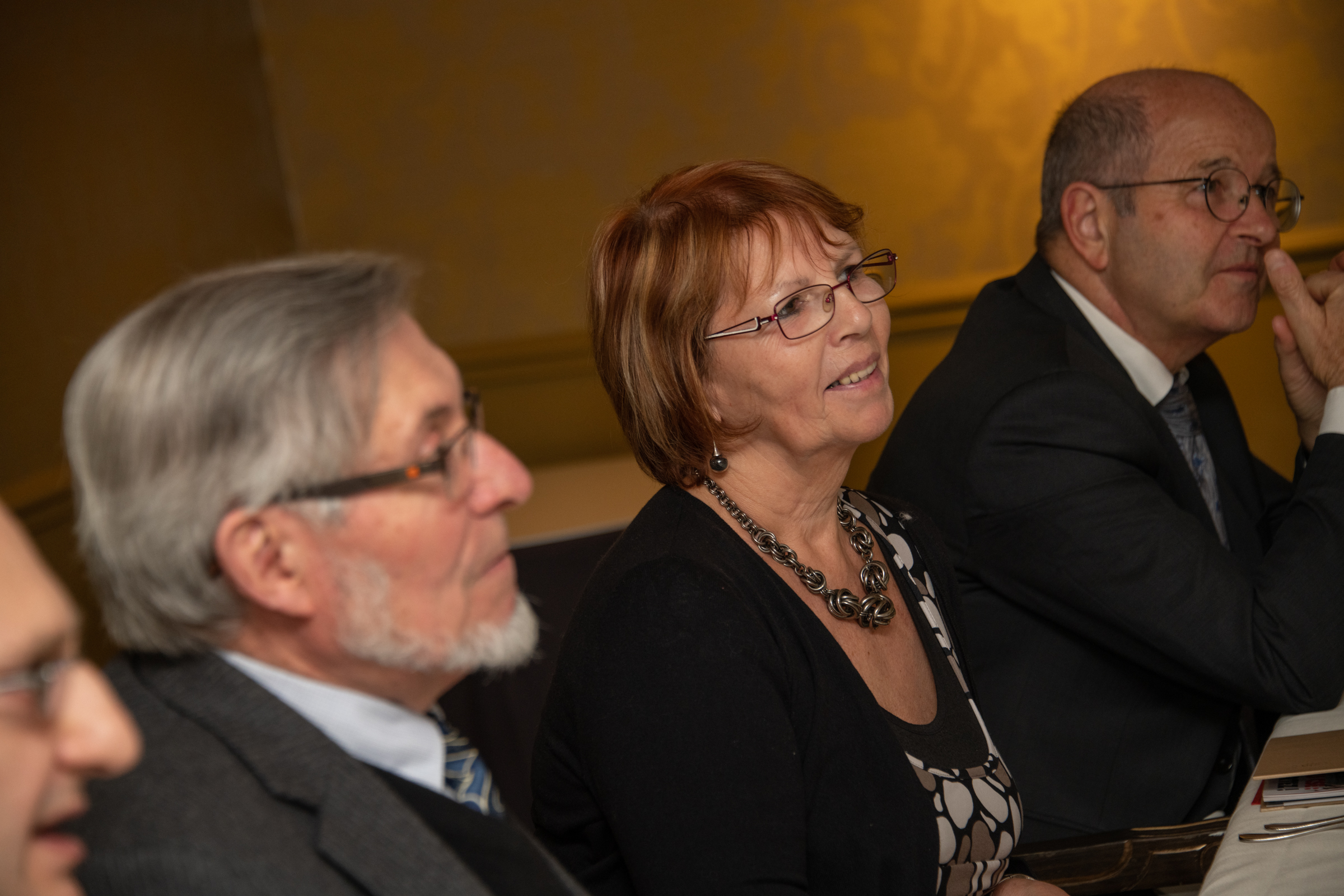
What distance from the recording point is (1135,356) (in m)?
1.95

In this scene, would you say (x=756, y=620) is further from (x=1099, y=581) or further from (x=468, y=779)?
(x=1099, y=581)

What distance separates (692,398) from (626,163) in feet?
8.56

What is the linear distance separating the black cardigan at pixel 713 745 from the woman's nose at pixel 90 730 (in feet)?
2.04

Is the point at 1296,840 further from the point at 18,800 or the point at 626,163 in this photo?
the point at 626,163

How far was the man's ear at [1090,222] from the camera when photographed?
6.40 feet

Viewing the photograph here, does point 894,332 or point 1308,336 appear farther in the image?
point 894,332

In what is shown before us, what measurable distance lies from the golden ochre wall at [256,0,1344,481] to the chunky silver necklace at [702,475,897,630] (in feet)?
7.82

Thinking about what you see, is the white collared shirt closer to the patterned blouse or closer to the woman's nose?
the patterned blouse

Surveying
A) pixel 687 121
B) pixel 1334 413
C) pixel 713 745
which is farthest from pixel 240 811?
pixel 687 121

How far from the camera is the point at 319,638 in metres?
0.90

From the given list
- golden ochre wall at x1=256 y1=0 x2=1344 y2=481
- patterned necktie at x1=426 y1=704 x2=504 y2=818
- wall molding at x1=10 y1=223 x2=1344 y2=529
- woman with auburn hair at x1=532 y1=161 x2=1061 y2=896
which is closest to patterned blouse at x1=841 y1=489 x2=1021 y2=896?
woman with auburn hair at x1=532 y1=161 x2=1061 y2=896

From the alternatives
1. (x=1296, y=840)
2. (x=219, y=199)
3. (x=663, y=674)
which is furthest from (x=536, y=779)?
(x=219, y=199)

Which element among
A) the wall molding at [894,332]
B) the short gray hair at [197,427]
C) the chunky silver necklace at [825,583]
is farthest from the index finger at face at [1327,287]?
the wall molding at [894,332]

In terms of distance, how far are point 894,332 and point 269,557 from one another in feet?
10.9
